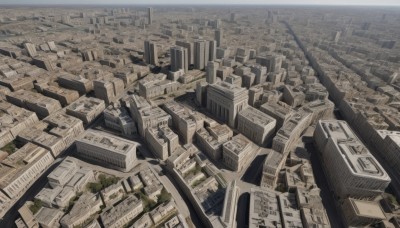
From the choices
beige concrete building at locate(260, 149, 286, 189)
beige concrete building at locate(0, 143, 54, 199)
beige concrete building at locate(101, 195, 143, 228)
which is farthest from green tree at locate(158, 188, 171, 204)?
beige concrete building at locate(0, 143, 54, 199)

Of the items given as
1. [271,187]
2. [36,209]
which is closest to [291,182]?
[271,187]

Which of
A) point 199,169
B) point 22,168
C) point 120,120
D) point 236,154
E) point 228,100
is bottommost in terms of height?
point 199,169

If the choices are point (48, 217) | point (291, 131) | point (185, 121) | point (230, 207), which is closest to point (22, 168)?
point (48, 217)

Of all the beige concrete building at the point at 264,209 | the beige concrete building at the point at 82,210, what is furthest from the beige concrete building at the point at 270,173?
the beige concrete building at the point at 82,210

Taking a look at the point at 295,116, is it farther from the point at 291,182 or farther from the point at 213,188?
the point at 213,188

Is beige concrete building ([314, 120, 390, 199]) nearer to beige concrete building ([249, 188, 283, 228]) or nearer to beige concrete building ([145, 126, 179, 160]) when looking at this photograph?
beige concrete building ([249, 188, 283, 228])

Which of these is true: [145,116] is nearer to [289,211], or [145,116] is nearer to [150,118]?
[150,118]
